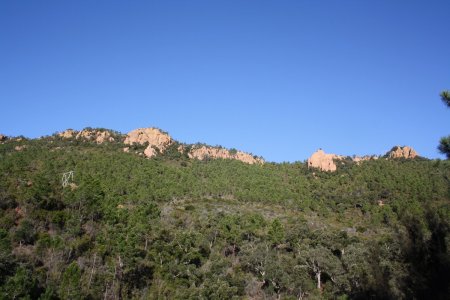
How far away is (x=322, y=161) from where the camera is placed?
12631 cm

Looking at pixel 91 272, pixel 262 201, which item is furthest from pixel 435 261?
pixel 262 201

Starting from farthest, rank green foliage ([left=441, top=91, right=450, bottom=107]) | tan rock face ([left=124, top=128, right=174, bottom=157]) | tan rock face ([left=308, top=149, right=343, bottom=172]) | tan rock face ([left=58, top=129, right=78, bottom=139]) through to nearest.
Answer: tan rock face ([left=124, top=128, right=174, bottom=157])
tan rock face ([left=58, top=129, right=78, bottom=139])
tan rock face ([left=308, top=149, right=343, bottom=172])
green foliage ([left=441, top=91, right=450, bottom=107])

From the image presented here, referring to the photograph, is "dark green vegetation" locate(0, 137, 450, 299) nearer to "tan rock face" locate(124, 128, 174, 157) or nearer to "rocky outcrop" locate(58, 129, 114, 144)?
"rocky outcrop" locate(58, 129, 114, 144)

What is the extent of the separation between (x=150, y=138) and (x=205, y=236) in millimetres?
88523

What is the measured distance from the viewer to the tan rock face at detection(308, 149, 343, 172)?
12396 centimetres

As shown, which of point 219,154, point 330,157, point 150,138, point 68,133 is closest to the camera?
point 330,157

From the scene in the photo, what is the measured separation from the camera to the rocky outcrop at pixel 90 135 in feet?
435

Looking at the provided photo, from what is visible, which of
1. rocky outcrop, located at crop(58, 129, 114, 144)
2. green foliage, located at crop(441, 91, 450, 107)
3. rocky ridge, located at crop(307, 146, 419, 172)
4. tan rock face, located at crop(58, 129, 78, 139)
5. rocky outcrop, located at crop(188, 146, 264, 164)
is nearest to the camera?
green foliage, located at crop(441, 91, 450, 107)

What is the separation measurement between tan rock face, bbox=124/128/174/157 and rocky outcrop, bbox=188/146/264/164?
10.1m

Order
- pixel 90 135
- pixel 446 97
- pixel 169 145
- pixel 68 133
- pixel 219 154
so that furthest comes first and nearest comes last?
1. pixel 219 154
2. pixel 169 145
3. pixel 68 133
4. pixel 90 135
5. pixel 446 97

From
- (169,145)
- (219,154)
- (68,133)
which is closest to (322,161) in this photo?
(219,154)

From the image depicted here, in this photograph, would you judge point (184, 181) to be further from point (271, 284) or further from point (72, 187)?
point (271, 284)

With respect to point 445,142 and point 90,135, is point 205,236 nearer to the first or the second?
point 445,142

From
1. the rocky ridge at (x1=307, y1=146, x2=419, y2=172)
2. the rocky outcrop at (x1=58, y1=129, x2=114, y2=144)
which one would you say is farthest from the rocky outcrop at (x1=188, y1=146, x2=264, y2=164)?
the rocky outcrop at (x1=58, y1=129, x2=114, y2=144)
